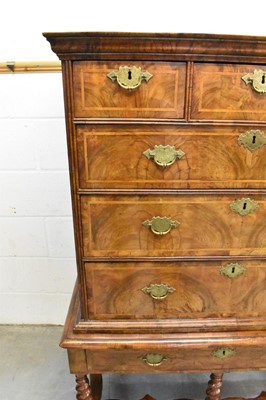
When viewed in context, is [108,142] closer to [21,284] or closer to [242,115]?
[242,115]

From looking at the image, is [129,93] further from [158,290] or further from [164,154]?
[158,290]

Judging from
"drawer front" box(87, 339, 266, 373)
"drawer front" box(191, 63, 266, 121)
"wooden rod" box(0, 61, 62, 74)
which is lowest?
"drawer front" box(87, 339, 266, 373)

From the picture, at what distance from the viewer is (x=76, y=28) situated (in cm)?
127

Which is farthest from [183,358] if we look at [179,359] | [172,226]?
[172,226]

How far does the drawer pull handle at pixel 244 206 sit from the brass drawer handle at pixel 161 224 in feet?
0.52

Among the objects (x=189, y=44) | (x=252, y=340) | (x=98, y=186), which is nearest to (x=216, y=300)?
(x=252, y=340)

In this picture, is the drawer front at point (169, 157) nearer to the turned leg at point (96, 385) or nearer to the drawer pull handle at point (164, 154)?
the drawer pull handle at point (164, 154)

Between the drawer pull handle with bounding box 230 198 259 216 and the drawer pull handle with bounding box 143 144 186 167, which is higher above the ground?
the drawer pull handle with bounding box 143 144 186 167

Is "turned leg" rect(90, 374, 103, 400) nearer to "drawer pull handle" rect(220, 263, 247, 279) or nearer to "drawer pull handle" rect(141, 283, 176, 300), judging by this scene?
"drawer pull handle" rect(141, 283, 176, 300)

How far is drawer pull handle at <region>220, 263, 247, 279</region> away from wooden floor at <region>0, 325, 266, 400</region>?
752 mm

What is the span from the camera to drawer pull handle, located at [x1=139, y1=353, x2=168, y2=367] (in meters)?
1.04

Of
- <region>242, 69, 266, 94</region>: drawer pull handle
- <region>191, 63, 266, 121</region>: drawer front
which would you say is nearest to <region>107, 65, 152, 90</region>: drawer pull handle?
<region>191, 63, 266, 121</region>: drawer front

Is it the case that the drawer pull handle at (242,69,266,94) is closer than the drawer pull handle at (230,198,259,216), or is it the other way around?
the drawer pull handle at (242,69,266,94)

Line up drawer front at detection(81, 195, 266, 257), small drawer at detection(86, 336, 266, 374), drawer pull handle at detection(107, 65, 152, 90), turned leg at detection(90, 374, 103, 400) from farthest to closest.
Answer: turned leg at detection(90, 374, 103, 400) < small drawer at detection(86, 336, 266, 374) < drawer front at detection(81, 195, 266, 257) < drawer pull handle at detection(107, 65, 152, 90)
